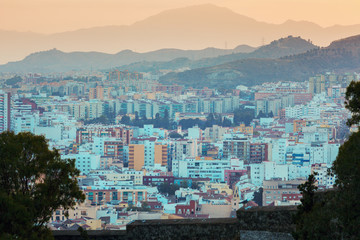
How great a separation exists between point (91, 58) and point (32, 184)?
11155 centimetres

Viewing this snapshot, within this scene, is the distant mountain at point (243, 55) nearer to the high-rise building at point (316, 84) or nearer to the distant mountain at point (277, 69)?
the distant mountain at point (277, 69)

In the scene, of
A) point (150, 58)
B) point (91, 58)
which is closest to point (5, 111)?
point (91, 58)

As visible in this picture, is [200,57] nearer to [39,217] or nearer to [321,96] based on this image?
[321,96]

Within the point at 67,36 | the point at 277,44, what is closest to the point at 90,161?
the point at 277,44

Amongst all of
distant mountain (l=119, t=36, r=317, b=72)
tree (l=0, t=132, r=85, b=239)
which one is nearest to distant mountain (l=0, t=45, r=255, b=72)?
distant mountain (l=119, t=36, r=317, b=72)

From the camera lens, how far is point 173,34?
109250 mm

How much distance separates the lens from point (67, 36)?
114562 mm

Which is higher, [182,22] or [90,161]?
[182,22]

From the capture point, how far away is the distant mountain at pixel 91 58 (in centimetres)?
11144

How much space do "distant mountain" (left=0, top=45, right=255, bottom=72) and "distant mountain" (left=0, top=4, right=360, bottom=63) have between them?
0.90m

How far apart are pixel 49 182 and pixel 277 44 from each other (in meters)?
103

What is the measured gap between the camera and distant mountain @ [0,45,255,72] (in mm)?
111444

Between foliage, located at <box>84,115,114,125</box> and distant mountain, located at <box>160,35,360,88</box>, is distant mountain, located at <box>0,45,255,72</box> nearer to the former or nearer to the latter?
distant mountain, located at <box>160,35,360,88</box>

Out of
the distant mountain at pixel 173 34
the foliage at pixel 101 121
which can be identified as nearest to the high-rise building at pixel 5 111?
the foliage at pixel 101 121
